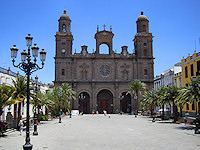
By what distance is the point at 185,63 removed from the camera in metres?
42.5

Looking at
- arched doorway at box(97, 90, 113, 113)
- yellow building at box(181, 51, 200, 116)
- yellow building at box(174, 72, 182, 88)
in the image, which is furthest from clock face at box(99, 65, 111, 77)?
yellow building at box(181, 51, 200, 116)

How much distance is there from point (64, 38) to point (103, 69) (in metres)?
13.7

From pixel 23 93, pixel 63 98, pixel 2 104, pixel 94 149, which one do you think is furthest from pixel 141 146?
pixel 63 98

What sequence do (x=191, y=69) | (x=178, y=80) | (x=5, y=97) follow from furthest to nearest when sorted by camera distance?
(x=178, y=80) → (x=191, y=69) → (x=5, y=97)

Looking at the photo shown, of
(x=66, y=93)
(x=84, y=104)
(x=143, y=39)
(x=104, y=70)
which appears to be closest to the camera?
(x=66, y=93)

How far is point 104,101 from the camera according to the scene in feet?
216

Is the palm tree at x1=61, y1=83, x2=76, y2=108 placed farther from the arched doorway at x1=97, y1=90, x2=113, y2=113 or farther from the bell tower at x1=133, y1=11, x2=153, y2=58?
the bell tower at x1=133, y1=11, x2=153, y2=58

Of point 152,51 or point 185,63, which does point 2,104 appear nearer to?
point 185,63

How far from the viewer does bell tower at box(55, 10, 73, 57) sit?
6419cm

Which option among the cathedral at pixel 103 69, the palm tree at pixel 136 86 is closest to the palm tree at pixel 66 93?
the cathedral at pixel 103 69

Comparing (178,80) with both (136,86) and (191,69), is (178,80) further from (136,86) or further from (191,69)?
(191,69)

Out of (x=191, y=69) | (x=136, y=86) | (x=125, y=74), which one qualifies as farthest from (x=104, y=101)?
(x=191, y=69)

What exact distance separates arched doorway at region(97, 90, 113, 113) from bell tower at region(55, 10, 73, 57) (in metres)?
14.5

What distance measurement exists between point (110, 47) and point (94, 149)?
53.6m
